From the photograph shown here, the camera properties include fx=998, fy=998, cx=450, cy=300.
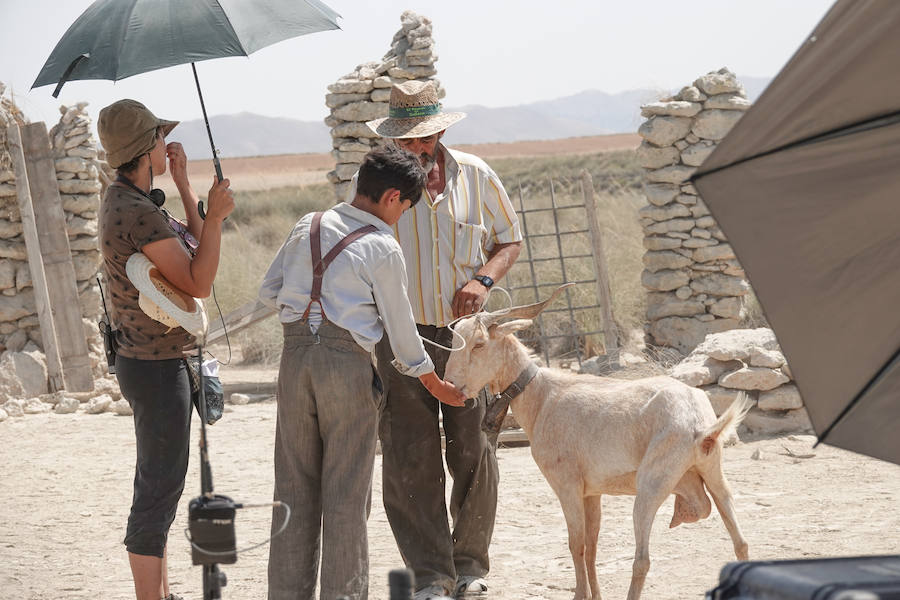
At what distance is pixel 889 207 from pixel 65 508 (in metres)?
6.51

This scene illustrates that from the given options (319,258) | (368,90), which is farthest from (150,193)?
(368,90)

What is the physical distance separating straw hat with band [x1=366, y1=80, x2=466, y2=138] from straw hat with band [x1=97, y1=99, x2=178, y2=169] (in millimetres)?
1249

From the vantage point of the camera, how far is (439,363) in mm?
5109

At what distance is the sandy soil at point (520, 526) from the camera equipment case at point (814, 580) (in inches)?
95.1

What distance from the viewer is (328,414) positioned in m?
3.98

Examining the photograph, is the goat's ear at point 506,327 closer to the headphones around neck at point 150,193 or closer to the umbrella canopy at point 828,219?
the headphones around neck at point 150,193

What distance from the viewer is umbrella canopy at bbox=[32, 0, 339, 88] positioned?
13.8ft

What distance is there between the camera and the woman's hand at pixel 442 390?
171 inches

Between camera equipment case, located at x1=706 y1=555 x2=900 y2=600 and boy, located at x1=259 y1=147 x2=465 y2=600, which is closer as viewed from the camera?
camera equipment case, located at x1=706 y1=555 x2=900 y2=600

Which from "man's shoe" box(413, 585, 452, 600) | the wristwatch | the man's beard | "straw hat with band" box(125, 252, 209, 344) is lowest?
"man's shoe" box(413, 585, 452, 600)

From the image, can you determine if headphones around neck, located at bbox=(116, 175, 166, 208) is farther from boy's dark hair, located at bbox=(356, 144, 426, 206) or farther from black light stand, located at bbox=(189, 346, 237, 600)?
black light stand, located at bbox=(189, 346, 237, 600)

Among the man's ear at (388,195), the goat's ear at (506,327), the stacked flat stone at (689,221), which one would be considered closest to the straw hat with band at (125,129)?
the man's ear at (388,195)

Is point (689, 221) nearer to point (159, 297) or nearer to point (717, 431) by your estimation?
point (717, 431)

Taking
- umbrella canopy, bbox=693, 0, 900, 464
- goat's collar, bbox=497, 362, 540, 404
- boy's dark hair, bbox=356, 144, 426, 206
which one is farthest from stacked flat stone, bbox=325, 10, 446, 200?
umbrella canopy, bbox=693, 0, 900, 464
